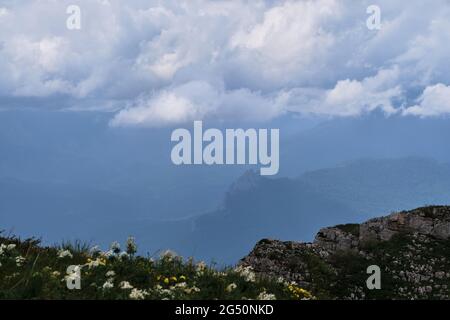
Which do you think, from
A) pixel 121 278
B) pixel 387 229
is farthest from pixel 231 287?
pixel 387 229

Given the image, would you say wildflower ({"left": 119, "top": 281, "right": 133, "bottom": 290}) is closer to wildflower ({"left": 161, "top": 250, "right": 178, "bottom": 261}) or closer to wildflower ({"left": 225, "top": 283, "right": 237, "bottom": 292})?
wildflower ({"left": 225, "top": 283, "right": 237, "bottom": 292})

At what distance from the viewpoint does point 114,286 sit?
11734 mm

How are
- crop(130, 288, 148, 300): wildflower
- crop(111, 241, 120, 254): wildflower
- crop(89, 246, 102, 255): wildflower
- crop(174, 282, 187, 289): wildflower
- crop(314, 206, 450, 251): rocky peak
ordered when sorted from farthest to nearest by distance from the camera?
crop(314, 206, 450, 251): rocky peak
crop(89, 246, 102, 255): wildflower
crop(111, 241, 120, 254): wildflower
crop(174, 282, 187, 289): wildflower
crop(130, 288, 148, 300): wildflower

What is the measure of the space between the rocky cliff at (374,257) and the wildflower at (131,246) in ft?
78.6

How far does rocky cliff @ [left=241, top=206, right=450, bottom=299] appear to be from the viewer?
129ft

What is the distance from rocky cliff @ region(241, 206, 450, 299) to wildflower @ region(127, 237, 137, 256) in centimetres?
2395

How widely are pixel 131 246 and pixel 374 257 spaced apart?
3449cm

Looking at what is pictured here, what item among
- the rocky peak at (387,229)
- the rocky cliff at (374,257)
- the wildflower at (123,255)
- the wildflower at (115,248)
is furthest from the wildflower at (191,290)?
the rocky peak at (387,229)

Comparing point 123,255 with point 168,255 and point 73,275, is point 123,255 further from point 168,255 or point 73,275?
point 73,275

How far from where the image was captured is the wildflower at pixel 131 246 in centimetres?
1382

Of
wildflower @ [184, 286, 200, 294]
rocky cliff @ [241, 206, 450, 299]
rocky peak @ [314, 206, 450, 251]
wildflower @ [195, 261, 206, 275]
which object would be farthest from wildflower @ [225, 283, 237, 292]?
rocky peak @ [314, 206, 450, 251]
